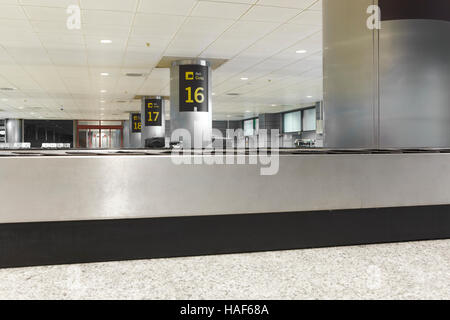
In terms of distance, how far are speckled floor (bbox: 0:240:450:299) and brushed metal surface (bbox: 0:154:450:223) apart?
0.26 m

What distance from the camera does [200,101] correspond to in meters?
8.78

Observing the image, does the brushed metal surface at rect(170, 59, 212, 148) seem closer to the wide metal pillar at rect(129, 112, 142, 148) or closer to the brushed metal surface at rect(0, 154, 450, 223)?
the brushed metal surface at rect(0, 154, 450, 223)

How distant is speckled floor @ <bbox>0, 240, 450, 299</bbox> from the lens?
1433 millimetres

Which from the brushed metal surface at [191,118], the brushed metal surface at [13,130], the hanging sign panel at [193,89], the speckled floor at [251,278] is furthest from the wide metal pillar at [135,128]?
the speckled floor at [251,278]

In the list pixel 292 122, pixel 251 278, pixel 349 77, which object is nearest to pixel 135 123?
pixel 292 122

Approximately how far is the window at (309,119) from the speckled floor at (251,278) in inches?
676

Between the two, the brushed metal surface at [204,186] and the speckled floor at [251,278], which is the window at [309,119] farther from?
the speckled floor at [251,278]

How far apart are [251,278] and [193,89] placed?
7.51 metres

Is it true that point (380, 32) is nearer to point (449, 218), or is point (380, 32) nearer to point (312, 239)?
point (449, 218)

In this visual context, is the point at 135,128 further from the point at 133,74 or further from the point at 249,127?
the point at 133,74

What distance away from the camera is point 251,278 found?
63.9 inches

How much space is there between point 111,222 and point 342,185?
1278mm

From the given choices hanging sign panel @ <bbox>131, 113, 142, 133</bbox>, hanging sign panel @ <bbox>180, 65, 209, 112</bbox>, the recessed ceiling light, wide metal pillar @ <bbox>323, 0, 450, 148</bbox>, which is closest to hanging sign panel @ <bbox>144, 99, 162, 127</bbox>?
the recessed ceiling light
